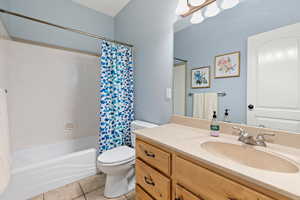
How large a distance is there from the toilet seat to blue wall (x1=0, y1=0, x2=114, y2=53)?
5.70 feet

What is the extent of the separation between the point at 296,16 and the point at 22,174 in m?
2.42

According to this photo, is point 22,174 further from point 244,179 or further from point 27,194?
point 244,179

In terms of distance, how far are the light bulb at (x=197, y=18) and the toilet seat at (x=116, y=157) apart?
1492mm

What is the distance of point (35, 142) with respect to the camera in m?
1.81

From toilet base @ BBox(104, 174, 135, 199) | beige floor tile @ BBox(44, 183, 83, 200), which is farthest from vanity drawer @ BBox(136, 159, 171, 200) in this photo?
beige floor tile @ BBox(44, 183, 83, 200)

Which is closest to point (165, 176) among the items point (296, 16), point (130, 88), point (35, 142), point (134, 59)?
point (296, 16)

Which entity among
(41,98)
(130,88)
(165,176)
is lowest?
(165,176)

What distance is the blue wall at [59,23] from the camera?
67.0 inches

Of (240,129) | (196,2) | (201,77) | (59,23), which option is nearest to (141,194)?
(240,129)

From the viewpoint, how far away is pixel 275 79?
0.81 m

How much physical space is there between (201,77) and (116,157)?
3.84 ft

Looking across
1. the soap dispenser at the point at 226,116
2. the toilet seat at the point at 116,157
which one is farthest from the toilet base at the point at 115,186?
the soap dispenser at the point at 226,116

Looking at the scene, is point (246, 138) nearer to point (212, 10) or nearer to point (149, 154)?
point (149, 154)

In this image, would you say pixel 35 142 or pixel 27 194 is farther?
pixel 35 142
